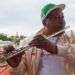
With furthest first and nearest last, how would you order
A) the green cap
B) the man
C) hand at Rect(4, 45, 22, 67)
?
the green cap < the man < hand at Rect(4, 45, 22, 67)

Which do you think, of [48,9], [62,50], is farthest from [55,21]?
[62,50]

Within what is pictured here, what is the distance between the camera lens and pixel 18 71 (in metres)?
3.77

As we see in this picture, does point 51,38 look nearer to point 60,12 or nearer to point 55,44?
point 55,44

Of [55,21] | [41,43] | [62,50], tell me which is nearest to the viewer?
[41,43]

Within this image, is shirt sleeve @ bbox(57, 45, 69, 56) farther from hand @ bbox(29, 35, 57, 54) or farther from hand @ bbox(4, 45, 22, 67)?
hand @ bbox(4, 45, 22, 67)

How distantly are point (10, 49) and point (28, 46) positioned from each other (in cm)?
19

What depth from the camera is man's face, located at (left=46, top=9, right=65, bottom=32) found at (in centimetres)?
375

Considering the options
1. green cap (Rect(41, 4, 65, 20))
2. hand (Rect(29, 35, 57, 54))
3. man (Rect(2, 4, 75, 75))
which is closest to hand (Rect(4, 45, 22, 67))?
man (Rect(2, 4, 75, 75))

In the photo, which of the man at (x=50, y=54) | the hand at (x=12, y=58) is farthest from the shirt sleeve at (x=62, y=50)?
the hand at (x=12, y=58)

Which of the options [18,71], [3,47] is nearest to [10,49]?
[3,47]

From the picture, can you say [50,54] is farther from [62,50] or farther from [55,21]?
[55,21]

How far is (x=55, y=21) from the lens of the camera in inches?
150

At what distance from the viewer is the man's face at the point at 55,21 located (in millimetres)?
3750

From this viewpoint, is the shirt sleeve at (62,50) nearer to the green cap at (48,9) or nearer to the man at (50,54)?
the man at (50,54)
